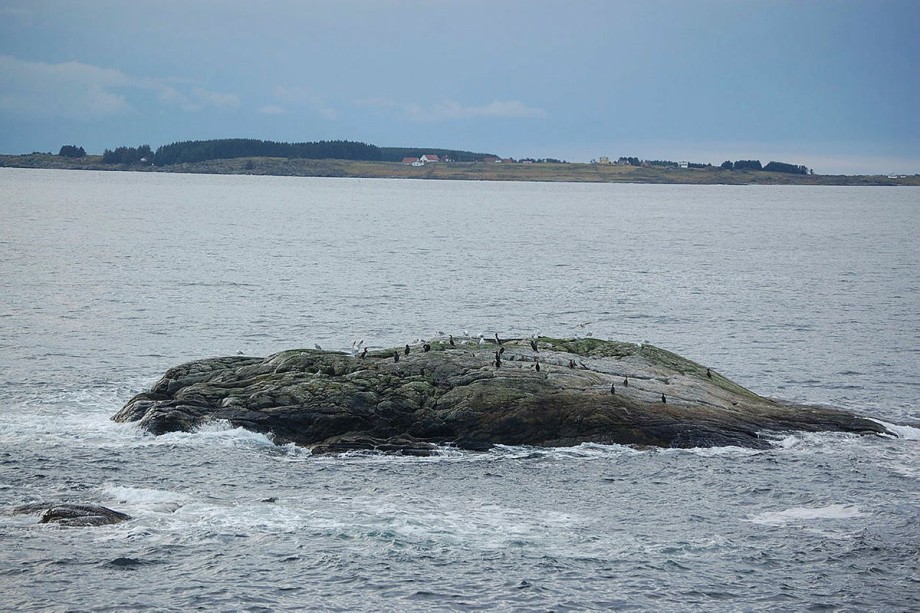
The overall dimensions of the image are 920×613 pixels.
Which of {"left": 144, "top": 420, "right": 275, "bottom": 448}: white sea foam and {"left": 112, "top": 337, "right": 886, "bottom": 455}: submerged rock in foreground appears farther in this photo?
{"left": 112, "top": 337, "right": 886, "bottom": 455}: submerged rock in foreground

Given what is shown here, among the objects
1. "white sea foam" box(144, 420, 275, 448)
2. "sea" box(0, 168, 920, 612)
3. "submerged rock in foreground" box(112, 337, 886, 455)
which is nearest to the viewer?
"sea" box(0, 168, 920, 612)

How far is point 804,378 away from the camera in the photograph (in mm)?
48531

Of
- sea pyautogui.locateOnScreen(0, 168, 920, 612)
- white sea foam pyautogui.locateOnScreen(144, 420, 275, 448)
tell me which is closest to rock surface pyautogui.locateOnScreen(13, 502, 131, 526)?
sea pyautogui.locateOnScreen(0, 168, 920, 612)

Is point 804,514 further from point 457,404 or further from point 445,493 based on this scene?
point 457,404

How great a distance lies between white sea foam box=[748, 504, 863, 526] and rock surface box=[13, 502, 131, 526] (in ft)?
59.2

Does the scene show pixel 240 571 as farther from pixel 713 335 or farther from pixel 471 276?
pixel 471 276

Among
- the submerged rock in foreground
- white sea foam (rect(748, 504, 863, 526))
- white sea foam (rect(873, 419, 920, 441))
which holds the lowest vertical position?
white sea foam (rect(748, 504, 863, 526))

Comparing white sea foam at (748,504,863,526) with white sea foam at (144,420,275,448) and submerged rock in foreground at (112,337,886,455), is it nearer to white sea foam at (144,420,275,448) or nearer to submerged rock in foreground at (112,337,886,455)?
submerged rock in foreground at (112,337,886,455)

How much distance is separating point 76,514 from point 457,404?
1377cm

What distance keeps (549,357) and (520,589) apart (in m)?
17.5

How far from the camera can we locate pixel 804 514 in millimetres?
29469

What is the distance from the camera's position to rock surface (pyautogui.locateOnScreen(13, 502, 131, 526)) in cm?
2727

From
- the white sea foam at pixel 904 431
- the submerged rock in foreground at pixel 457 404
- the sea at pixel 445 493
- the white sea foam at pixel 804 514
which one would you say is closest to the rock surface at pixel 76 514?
the sea at pixel 445 493

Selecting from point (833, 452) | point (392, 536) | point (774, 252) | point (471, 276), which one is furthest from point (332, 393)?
point (774, 252)
